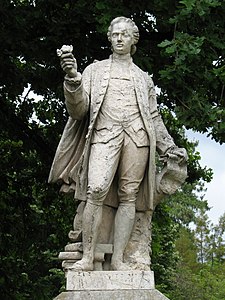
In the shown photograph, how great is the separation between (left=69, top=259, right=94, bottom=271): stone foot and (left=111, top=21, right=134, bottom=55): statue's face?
1999 millimetres

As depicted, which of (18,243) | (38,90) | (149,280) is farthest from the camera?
(18,243)

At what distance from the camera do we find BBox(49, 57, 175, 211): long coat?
27.3ft

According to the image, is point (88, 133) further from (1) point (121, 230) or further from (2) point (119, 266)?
(2) point (119, 266)

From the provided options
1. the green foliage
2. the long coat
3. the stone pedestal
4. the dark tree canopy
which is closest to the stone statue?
the long coat

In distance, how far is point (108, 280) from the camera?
8078mm

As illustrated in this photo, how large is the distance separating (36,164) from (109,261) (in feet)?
26.0

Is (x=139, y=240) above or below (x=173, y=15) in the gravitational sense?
below

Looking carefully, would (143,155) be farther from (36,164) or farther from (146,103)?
(36,164)

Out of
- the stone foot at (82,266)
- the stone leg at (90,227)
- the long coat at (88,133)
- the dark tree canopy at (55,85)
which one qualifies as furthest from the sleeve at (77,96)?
the dark tree canopy at (55,85)

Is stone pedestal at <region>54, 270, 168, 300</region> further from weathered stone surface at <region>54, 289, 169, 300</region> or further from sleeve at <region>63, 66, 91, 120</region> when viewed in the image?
sleeve at <region>63, 66, 91, 120</region>

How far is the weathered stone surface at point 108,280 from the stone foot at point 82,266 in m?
0.03

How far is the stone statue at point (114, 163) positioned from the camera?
820cm

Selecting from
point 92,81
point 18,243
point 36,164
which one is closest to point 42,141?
point 36,164

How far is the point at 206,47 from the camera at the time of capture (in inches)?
457
